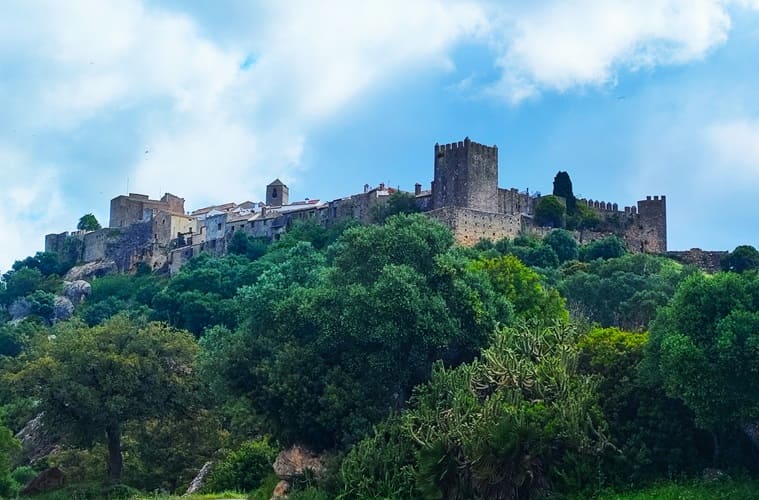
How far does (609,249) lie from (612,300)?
53.2 feet

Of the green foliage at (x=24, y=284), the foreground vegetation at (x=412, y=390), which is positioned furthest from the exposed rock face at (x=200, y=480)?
the green foliage at (x=24, y=284)

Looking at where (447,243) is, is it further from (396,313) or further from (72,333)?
(72,333)

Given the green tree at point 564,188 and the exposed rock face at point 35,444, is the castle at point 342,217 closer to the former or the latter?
the green tree at point 564,188

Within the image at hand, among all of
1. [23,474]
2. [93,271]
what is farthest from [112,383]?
[93,271]

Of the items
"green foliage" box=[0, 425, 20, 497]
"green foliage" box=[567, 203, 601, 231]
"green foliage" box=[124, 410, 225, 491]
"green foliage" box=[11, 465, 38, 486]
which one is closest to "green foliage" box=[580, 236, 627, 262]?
"green foliage" box=[567, 203, 601, 231]

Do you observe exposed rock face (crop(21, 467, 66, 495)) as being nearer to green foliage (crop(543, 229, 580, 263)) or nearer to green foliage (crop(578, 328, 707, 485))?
green foliage (crop(578, 328, 707, 485))

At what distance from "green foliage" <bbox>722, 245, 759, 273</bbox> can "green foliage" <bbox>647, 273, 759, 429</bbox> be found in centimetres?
4271

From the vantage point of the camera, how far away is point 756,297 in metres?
23.6

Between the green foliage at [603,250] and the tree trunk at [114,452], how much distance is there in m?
38.2

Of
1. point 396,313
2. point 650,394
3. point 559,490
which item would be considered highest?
point 396,313

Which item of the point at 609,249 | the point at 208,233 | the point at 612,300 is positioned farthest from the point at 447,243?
the point at 208,233

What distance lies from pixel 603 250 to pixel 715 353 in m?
45.8

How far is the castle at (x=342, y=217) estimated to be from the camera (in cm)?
7194

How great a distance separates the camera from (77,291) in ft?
293
